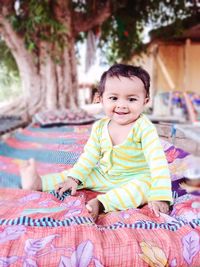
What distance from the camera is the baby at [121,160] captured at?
148 cm

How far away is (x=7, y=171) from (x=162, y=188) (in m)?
1.37

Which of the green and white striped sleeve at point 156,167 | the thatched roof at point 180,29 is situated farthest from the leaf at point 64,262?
the thatched roof at point 180,29

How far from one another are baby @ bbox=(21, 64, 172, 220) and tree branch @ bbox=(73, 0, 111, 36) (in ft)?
20.8

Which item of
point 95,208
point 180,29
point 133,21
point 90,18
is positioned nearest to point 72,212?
point 95,208

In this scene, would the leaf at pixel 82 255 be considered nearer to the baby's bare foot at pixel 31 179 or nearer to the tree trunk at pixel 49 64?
A: the baby's bare foot at pixel 31 179

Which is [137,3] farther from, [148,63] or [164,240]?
[164,240]

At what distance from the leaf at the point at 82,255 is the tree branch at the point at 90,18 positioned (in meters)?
7.12

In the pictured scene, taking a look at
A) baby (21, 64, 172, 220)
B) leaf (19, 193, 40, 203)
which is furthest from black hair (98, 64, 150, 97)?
leaf (19, 193, 40, 203)

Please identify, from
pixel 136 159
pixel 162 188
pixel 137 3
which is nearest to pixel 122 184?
pixel 136 159

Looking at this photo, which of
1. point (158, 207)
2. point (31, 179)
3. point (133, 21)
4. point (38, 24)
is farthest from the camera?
point (133, 21)

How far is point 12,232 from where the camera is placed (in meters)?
1.11

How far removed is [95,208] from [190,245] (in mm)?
417

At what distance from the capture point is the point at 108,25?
8938 millimetres

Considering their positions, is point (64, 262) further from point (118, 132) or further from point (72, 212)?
point (118, 132)
